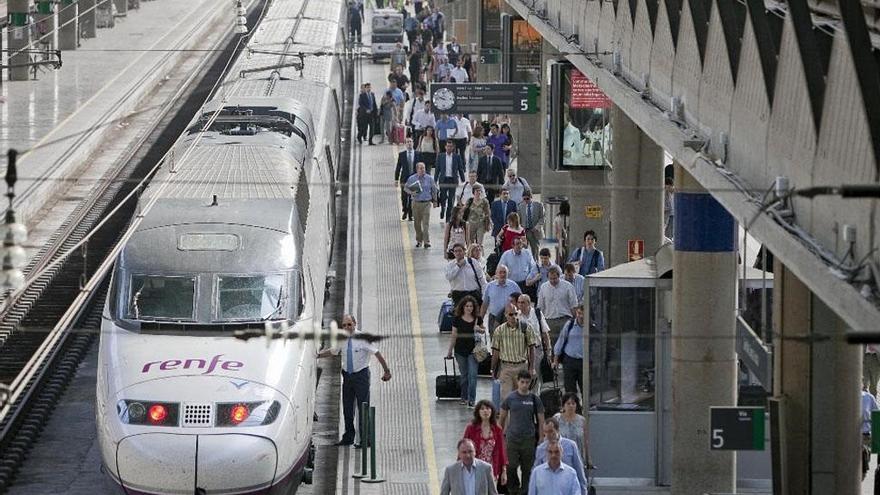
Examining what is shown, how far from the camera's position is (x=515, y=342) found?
18812 millimetres

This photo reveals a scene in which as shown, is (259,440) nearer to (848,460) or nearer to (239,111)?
(848,460)

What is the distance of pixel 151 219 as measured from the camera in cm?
1884

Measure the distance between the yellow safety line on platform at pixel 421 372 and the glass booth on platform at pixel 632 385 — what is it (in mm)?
1686

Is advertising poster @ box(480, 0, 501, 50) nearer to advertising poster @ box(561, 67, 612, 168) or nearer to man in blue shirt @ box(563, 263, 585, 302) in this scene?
advertising poster @ box(561, 67, 612, 168)

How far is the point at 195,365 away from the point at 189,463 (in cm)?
117

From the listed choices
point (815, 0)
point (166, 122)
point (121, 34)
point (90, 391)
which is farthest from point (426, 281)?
point (121, 34)

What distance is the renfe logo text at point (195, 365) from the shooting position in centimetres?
1645

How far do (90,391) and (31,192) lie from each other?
33.6ft

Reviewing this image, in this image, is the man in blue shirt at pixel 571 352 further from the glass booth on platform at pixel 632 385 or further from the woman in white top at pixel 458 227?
the woman in white top at pixel 458 227

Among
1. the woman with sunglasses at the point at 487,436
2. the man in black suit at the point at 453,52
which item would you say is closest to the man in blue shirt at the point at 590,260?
the woman with sunglasses at the point at 487,436

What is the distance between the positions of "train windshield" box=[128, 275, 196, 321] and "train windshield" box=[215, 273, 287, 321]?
0.90 ft

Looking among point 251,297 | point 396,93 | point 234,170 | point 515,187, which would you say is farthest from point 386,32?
point 251,297

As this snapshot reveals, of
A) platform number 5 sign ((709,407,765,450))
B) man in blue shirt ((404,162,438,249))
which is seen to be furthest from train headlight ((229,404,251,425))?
man in blue shirt ((404,162,438,249))

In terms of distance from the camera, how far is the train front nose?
1560 cm
